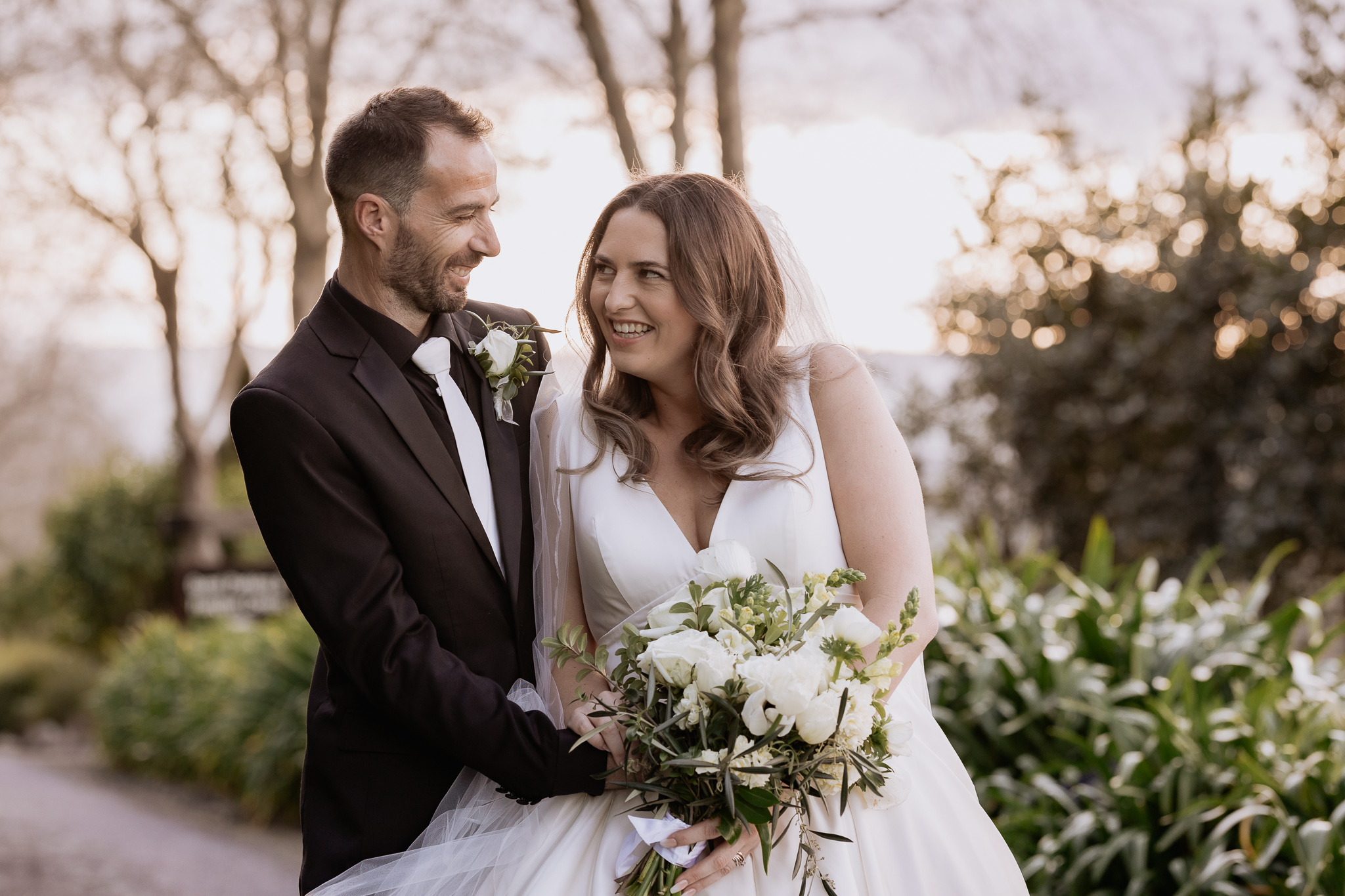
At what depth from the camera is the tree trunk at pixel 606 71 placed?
7.41m

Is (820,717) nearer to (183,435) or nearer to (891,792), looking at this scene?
(891,792)

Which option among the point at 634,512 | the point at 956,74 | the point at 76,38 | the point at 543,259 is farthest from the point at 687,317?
the point at 76,38

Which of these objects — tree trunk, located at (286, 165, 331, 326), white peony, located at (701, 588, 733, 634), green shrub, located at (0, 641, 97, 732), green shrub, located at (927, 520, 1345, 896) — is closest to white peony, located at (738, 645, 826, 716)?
white peony, located at (701, 588, 733, 634)

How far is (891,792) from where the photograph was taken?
7.07 ft

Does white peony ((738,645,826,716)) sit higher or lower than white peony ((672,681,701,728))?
higher

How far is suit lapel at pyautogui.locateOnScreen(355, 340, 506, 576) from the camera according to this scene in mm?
2367

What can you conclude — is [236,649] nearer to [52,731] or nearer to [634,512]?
[52,731]

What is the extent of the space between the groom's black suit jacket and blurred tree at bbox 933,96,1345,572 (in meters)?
6.86

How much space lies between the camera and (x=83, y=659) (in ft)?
52.7

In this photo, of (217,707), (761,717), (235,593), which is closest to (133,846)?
(217,707)

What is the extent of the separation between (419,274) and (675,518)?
32.5 inches

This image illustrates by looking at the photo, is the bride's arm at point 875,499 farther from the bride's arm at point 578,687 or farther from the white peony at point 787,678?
the bride's arm at point 578,687

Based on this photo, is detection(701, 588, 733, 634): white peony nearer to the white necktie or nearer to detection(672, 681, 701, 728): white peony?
detection(672, 681, 701, 728): white peony

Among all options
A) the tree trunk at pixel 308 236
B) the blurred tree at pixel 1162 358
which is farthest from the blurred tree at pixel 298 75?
the blurred tree at pixel 1162 358
